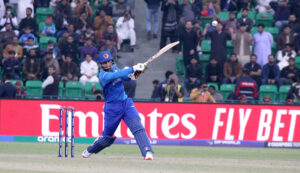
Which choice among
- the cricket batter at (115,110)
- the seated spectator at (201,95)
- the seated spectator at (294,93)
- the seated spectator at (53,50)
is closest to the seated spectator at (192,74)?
the seated spectator at (201,95)

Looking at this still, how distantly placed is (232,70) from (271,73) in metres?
1.20

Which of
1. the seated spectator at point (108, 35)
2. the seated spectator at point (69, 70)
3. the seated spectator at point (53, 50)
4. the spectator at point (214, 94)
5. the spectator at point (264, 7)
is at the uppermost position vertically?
the spectator at point (264, 7)

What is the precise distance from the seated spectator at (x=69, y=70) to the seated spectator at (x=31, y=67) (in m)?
0.81

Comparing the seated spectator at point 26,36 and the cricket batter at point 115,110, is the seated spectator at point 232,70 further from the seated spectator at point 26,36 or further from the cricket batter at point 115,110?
the cricket batter at point 115,110

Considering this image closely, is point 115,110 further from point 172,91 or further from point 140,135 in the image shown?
point 172,91

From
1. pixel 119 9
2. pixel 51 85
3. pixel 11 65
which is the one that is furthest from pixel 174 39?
pixel 11 65

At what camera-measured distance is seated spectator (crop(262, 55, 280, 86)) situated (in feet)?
69.7

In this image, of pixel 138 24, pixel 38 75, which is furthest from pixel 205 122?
pixel 138 24

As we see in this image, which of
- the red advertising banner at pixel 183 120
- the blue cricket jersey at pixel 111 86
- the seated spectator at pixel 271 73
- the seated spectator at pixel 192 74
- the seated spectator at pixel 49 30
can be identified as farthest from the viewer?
the seated spectator at pixel 49 30

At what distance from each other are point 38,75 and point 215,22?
5.89 m

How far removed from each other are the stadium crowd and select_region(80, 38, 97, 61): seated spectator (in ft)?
0.10

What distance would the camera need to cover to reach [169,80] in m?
19.7

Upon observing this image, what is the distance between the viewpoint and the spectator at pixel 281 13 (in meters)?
23.2

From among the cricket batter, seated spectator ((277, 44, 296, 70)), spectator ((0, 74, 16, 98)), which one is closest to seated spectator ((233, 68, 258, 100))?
seated spectator ((277, 44, 296, 70))
